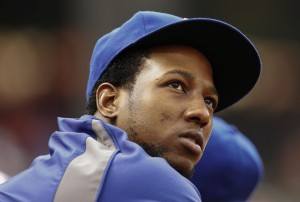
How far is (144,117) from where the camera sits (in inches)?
92.4

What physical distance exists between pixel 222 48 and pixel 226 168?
76 centimetres

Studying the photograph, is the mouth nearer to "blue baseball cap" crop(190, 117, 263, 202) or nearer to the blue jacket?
the blue jacket

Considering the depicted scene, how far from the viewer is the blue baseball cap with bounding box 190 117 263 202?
3119 millimetres

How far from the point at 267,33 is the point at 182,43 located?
6.63m

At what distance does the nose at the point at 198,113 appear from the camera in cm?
234

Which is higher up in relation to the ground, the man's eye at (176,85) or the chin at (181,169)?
the man's eye at (176,85)

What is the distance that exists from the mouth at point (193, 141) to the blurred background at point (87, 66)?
16.6 ft

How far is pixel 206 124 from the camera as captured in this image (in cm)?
242

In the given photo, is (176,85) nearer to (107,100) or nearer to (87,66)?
(107,100)

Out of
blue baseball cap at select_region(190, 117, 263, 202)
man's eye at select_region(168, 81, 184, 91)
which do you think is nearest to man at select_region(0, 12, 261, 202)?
man's eye at select_region(168, 81, 184, 91)

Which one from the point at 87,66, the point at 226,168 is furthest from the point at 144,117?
the point at 87,66

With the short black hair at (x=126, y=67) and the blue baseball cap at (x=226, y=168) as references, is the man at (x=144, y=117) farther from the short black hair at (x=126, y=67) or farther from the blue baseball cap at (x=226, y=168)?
the blue baseball cap at (x=226, y=168)

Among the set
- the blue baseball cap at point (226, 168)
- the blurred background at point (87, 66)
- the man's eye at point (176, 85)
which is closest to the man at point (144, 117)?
the man's eye at point (176, 85)

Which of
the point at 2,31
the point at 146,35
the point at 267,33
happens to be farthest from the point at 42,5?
the point at 146,35
